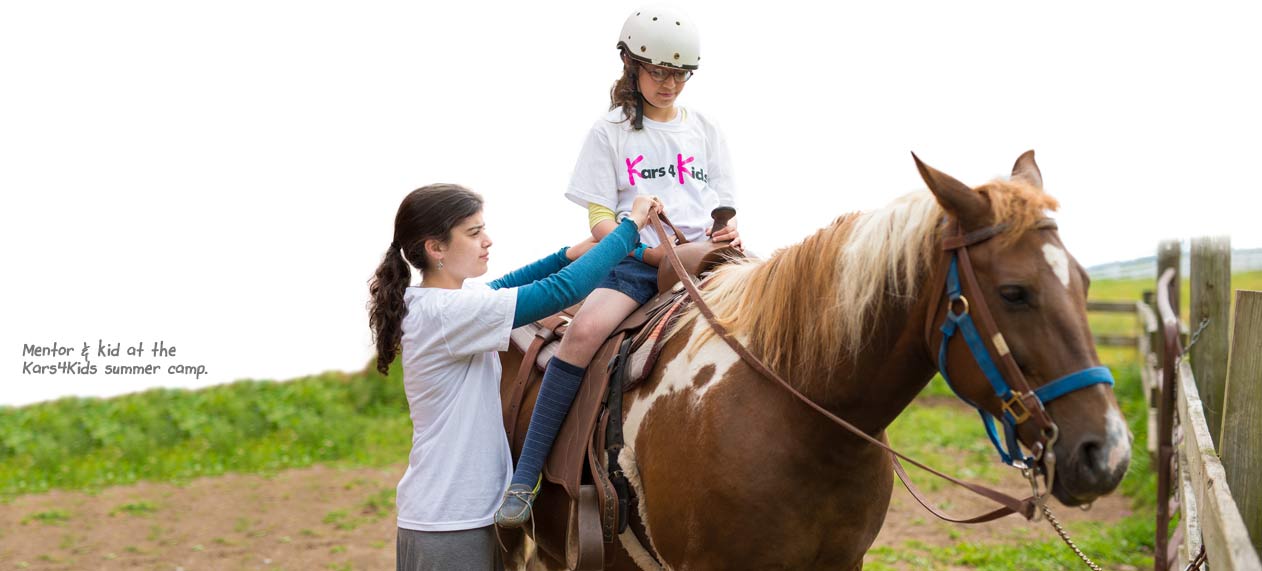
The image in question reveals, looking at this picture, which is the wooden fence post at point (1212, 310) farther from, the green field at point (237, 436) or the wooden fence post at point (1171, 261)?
the green field at point (237, 436)

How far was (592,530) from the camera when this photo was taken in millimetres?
3137

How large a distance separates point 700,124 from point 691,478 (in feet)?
5.81

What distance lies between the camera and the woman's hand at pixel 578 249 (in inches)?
153

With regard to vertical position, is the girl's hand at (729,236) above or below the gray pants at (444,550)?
above

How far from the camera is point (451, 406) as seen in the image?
3.08 m

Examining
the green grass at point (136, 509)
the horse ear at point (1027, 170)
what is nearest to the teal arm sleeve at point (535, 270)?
the horse ear at point (1027, 170)

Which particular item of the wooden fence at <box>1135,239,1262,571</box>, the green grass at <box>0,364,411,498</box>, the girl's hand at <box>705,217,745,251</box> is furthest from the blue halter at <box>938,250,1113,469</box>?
the green grass at <box>0,364,411,498</box>

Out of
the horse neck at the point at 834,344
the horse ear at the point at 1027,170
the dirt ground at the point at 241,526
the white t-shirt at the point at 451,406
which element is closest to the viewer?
the horse neck at the point at 834,344

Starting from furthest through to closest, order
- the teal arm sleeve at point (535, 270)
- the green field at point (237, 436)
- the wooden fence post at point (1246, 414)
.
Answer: the green field at point (237, 436) < the teal arm sleeve at point (535, 270) < the wooden fence post at point (1246, 414)

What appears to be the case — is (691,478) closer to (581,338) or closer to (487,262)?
(581,338)

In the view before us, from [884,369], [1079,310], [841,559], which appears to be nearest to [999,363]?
[1079,310]

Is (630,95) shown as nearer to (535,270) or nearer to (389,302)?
(535,270)

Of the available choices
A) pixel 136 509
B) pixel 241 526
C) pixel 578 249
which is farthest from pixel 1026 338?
pixel 136 509

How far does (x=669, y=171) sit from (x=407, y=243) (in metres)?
1.21
